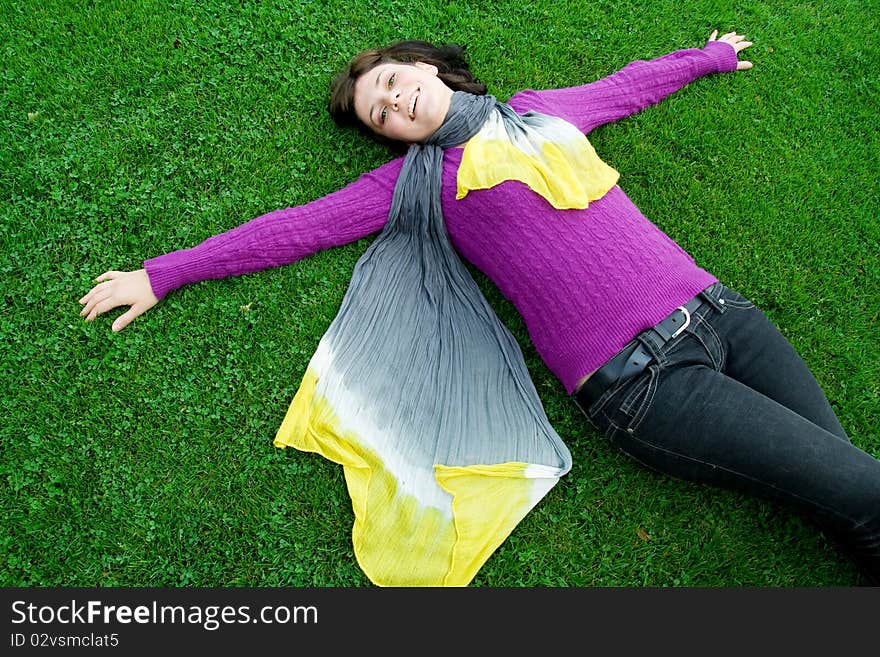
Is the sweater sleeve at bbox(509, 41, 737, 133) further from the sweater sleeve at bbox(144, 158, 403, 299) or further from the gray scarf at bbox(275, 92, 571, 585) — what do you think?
the sweater sleeve at bbox(144, 158, 403, 299)

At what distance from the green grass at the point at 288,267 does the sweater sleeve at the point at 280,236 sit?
0.54 ft

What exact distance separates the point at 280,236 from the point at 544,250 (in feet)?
4.57

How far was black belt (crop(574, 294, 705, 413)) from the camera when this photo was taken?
290cm

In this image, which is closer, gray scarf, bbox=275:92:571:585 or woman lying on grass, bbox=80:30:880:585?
woman lying on grass, bbox=80:30:880:585

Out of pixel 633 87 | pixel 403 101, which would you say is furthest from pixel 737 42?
pixel 403 101

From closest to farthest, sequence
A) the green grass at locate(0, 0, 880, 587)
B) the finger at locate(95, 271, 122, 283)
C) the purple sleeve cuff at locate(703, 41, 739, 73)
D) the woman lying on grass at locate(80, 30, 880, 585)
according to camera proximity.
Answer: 1. the woman lying on grass at locate(80, 30, 880, 585)
2. the green grass at locate(0, 0, 880, 587)
3. the finger at locate(95, 271, 122, 283)
4. the purple sleeve cuff at locate(703, 41, 739, 73)

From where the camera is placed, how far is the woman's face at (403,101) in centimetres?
318

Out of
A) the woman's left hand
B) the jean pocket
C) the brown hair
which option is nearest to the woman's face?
the brown hair

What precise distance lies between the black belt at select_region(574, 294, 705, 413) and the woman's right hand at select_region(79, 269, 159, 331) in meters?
2.39

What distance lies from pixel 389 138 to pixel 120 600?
2757 mm

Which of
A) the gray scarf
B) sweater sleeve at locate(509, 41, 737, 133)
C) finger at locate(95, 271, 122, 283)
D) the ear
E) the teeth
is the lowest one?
the gray scarf

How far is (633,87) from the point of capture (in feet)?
12.0

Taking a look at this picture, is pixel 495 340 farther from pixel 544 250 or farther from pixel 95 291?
pixel 95 291

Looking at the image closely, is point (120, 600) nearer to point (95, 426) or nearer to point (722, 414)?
point (95, 426)
